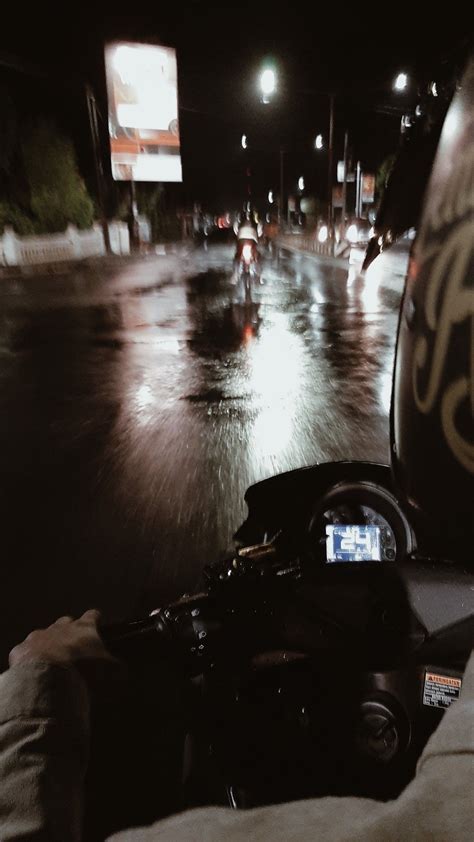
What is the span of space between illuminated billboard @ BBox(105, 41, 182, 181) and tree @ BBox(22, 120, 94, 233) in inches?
125

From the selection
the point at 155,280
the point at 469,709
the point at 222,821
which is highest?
the point at 469,709

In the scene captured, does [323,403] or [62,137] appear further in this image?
[62,137]

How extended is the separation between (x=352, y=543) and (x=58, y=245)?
103 ft

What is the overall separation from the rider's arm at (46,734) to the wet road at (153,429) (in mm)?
2052

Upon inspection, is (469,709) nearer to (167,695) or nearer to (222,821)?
(222,821)

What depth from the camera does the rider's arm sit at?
3.41 feet

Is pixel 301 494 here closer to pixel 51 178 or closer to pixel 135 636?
pixel 135 636

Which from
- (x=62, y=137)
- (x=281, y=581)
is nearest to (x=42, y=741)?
(x=281, y=581)

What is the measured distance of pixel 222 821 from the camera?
2.82 ft

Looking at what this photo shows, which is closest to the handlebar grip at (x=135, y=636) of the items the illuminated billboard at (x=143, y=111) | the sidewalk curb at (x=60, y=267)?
the sidewalk curb at (x=60, y=267)

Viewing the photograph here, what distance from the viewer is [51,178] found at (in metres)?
34.4

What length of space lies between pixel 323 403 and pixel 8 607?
15.5 ft

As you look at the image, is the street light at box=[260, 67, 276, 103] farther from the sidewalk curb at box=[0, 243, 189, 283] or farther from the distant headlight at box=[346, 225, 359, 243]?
the distant headlight at box=[346, 225, 359, 243]

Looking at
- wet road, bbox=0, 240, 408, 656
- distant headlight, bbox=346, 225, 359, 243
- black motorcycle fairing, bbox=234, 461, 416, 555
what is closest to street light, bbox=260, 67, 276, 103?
wet road, bbox=0, 240, 408, 656
